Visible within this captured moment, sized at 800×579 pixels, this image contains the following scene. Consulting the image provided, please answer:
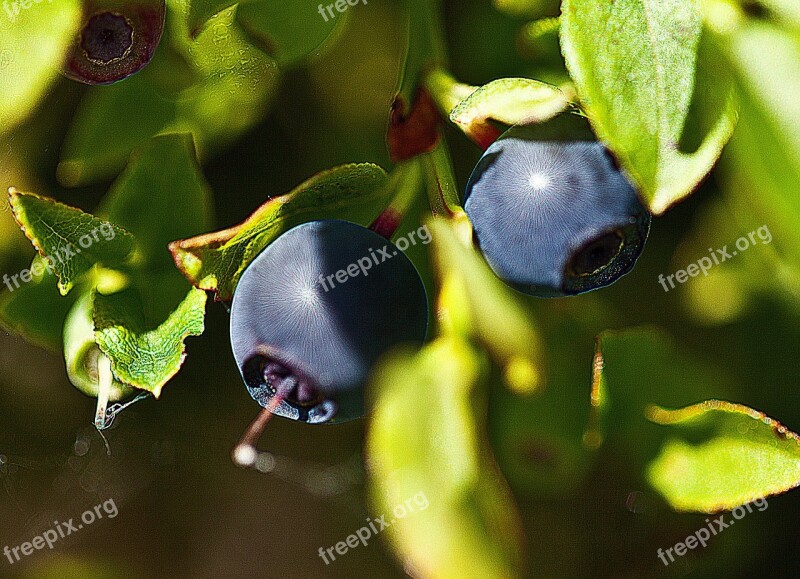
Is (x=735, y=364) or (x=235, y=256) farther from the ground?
(x=235, y=256)

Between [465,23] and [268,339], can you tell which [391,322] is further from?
[465,23]

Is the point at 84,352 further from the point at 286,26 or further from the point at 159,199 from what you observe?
the point at 286,26

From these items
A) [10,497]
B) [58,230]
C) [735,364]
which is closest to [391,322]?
[58,230]

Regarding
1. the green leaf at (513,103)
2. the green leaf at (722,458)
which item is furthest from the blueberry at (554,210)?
the green leaf at (722,458)

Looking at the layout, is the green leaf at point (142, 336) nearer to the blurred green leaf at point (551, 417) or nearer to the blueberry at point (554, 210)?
the blueberry at point (554, 210)

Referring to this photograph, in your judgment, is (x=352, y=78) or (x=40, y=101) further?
(x=352, y=78)

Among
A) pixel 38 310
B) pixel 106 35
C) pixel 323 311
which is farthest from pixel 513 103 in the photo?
pixel 38 310

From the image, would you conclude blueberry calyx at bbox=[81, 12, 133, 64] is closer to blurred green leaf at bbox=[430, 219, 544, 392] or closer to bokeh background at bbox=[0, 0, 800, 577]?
bokeh background at bbox=[0, 0, 800, 577]
